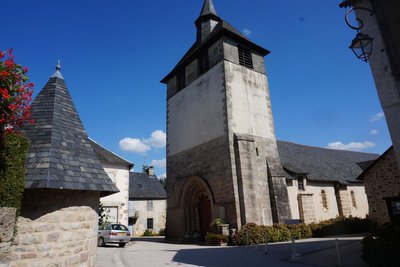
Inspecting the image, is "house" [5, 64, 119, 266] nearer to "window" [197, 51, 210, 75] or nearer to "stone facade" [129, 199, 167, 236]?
"window" [197, 51, 210, 75]

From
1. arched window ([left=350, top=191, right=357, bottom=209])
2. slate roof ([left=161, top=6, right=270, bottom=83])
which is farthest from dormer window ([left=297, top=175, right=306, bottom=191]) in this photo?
slate roof ([left=161, top=6, right=270, bottom=83])

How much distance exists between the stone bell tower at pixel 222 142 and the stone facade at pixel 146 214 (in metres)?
11.4

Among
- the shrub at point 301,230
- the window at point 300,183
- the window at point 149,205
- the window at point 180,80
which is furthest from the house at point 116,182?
the window at point 300,183

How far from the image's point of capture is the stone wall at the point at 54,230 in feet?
14.9

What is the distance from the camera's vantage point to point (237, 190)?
1369 cm

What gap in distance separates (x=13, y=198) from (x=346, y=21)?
6600mm

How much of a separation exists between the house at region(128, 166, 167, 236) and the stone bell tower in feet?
37.1

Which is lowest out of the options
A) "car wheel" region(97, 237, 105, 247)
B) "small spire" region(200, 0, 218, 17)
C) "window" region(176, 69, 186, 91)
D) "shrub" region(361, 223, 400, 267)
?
"car wheel" region(97, 237, 105, 247)

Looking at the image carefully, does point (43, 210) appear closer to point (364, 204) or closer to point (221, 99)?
point (221, 99)

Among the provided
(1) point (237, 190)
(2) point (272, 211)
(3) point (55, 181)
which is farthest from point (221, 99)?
(3) point (55, 181)

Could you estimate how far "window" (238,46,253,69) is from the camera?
1741 cm

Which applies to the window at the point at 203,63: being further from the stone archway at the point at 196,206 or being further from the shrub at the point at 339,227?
the shrub at the point at 339,227

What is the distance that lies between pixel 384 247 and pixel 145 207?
84.6 ft

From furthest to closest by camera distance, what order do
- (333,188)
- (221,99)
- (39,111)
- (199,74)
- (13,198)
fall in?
(333,188) < (199,74) < (221,99) < (39,111) < (13,198)
